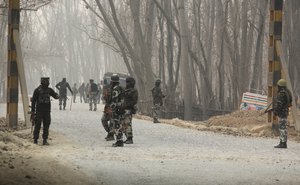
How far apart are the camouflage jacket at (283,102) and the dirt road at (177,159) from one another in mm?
865

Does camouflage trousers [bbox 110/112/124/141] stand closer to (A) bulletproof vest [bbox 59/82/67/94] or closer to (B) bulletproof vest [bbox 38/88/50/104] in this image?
(B) bulletproof vest [bbox 38/88/50/104]

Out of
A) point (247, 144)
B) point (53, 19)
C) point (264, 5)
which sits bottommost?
point (247, 144)

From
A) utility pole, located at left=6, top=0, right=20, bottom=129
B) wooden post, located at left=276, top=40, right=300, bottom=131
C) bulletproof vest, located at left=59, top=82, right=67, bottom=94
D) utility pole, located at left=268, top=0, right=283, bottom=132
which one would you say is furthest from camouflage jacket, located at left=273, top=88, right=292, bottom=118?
bulletproof vest, located at left=59, top=82, right=67, bottom=94

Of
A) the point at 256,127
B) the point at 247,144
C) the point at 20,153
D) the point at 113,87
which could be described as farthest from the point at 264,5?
the point at 20,153

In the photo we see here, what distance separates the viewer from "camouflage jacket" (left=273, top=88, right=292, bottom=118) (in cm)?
1474

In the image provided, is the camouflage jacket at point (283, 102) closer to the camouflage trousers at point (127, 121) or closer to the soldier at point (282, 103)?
the soldier at point (282, 103)

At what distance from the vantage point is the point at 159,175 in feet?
32.0

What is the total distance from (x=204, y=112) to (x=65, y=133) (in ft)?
46.9

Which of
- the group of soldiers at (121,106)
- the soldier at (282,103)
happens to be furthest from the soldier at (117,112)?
the soldier at (282,103)

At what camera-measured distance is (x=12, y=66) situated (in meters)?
18.1

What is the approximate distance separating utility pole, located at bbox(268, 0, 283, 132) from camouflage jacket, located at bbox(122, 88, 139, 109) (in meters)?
5.77

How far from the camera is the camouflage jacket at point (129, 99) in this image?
14.1 m

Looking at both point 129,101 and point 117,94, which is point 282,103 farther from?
point 117,94

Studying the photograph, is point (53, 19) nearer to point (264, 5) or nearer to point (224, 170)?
point (264, 5)
